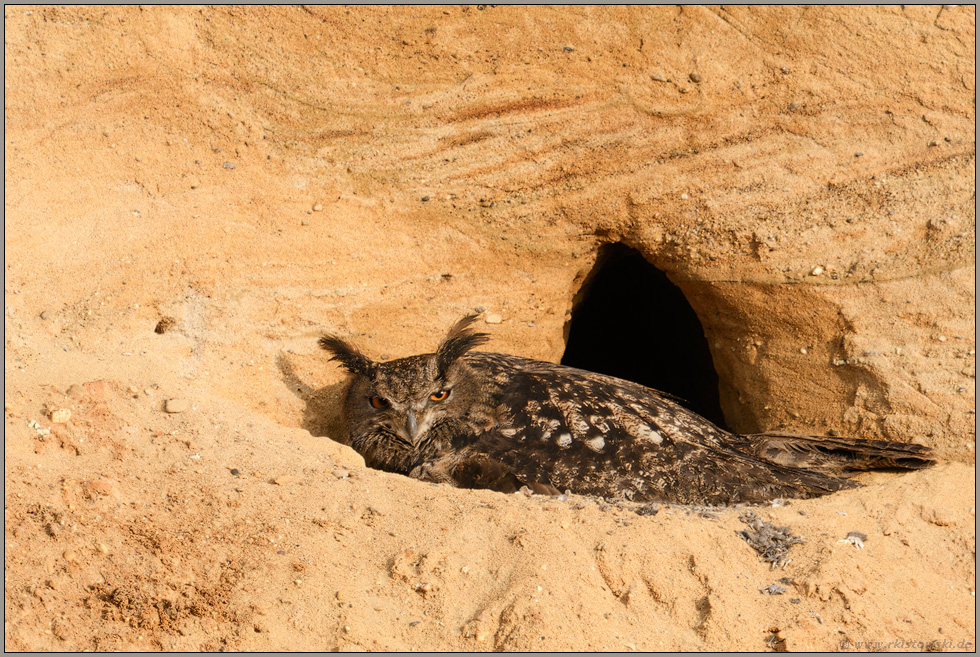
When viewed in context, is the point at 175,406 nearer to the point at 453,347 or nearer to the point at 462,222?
the point at 453,347

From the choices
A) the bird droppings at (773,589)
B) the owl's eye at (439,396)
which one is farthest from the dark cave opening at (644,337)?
the bird droppings at (773,589)

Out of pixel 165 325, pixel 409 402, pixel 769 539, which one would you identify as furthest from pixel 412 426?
pixel 769 539

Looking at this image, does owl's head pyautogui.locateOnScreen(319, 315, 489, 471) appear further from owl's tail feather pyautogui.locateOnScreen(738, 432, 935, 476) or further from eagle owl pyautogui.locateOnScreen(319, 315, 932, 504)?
owl's tail feather pyautogui.locateOnScreen(738, 432, 935, 476)

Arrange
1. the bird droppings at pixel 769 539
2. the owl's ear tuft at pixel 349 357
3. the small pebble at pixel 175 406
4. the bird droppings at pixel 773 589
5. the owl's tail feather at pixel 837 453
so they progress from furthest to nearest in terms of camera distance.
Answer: the owl's ear tuft at pixel 349 357
the owl's tail feather at pixel 837 453
the small pebble at pixel 175 406
the bird droppings at pixel 769 539
the bird droppings at pixel 773 589

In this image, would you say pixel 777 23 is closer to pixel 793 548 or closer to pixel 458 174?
→ pixel 458 174

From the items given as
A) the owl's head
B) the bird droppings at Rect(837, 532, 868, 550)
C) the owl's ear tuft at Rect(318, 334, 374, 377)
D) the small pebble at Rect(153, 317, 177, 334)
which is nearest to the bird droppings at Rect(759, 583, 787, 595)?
the bird droppings at Rect(837, 532, 868, 550)

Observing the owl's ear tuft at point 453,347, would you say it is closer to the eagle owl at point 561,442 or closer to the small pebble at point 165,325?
the eagle owl at point 561,442

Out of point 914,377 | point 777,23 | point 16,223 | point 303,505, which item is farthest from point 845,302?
point 16,223

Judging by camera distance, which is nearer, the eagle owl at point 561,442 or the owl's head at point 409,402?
the eagle owl at point 561,442
